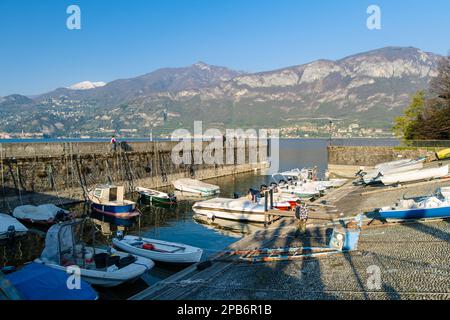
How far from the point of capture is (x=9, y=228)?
2348 centimetres

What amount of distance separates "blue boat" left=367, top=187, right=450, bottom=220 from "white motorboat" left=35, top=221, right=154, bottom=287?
12708mm

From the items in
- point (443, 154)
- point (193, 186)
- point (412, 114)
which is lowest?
point (193, 186)

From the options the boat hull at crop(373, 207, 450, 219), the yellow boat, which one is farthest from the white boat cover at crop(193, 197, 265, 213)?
the yellow boat

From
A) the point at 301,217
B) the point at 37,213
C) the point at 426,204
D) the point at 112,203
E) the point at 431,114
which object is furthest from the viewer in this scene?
the point at 431,114

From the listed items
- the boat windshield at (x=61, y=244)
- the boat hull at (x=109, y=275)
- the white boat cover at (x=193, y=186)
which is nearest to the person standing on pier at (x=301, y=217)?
the boat hull at (x=109, y=275)

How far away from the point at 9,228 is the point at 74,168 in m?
16.6

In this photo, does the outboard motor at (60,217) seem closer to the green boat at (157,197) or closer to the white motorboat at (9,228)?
the white motorboat at (9,228)

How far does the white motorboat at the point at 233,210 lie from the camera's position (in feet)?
94.3

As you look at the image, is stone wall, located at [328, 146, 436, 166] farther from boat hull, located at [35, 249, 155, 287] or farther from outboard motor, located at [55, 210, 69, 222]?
boat hull, located at [35, 249, 155, 287]

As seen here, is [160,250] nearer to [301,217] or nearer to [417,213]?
[301,217]

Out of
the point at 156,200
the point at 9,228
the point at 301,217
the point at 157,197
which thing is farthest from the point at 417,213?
the point at 156,200

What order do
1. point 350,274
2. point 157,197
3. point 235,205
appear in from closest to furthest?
1. point 350,274
2. point 235,205
3. point 157,197

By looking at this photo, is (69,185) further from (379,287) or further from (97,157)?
(379,287)

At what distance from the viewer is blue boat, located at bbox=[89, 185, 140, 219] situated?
31.4 metres
